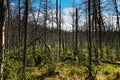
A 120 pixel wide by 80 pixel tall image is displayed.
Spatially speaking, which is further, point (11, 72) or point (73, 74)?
point (73, 74)

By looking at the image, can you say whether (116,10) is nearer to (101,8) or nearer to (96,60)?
(101,8)

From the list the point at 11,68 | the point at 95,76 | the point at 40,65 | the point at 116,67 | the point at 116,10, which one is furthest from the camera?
the point at 116,10

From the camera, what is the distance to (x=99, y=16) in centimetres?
2589

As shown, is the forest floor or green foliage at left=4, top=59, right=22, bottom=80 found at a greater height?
green foliage at left=4, top=59, right=22, bottom=80

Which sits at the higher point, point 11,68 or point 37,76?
point 11,68

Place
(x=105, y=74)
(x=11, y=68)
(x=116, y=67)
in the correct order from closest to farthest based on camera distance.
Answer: (x=11, y=68) → (x=105, y=74) → (x=116, y=67)

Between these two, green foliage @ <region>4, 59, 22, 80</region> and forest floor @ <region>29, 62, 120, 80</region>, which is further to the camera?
forest floor @ <region>29, 62, 120, 80</region>

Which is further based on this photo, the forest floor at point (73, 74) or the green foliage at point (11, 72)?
the forest floor at point (73, 74)

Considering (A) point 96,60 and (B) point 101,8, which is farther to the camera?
(B) point 101,8

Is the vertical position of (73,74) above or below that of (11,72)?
below

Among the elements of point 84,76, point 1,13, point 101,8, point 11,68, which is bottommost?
point 84,76

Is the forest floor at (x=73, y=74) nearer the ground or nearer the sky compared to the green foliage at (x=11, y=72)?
nearer the ground

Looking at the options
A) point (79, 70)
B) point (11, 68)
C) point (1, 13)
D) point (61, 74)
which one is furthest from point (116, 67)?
point (1, 13)

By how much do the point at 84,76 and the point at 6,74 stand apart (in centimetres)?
746
